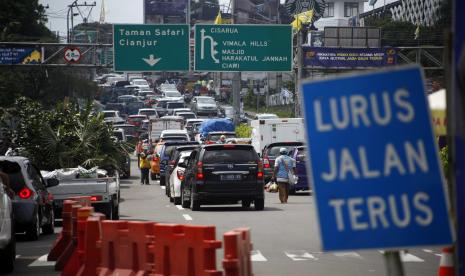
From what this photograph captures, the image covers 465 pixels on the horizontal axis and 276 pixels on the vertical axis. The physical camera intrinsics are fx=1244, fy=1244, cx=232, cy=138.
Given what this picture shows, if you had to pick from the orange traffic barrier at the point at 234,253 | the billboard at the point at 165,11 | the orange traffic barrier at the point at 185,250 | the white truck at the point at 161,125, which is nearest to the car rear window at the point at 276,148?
the white truck at the point at 161,125

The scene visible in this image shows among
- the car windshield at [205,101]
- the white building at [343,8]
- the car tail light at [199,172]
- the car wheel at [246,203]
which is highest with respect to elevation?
the white building at [343,8]

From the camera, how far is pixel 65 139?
3453cm

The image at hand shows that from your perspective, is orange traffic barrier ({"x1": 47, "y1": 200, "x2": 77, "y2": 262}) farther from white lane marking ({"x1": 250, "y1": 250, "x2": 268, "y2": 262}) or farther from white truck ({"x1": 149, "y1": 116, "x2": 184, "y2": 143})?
white truck ({"x1": 149, "y1": 116, "x2": 184, "y2": 143})

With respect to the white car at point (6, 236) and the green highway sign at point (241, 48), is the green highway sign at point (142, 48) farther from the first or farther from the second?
the white car at point (6, 236)

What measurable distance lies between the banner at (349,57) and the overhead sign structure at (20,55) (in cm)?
1172

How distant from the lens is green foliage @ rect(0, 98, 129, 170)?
3388 centimetres

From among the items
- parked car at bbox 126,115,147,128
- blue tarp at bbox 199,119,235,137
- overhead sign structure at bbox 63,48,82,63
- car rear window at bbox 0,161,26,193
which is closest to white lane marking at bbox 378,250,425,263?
car rear window at bbox 0,161,26,193

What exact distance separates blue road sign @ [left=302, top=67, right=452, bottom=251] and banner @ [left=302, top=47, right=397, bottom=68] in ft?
158

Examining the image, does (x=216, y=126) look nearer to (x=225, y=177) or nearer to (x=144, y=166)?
(x=144, y=166)

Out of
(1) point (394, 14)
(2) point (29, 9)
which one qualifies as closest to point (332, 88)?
(2) point (29, 9)

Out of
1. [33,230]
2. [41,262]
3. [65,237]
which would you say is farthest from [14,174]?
[65,237]

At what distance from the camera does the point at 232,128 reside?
6875cm

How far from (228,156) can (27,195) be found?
9.39 metres

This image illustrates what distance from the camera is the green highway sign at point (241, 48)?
164 feet
